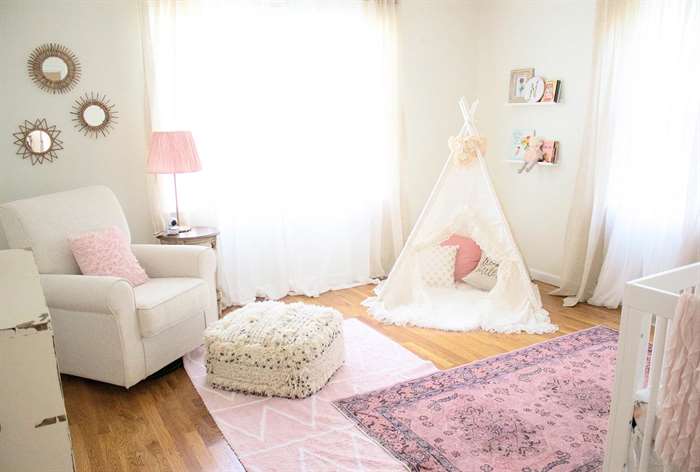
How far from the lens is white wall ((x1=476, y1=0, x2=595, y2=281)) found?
4.16 m

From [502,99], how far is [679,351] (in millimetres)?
3740

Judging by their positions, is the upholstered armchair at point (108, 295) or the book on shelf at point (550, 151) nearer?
the upholstered armchair at point (108, 295)

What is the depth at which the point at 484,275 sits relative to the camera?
13.3 feet

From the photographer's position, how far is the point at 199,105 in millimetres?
3855

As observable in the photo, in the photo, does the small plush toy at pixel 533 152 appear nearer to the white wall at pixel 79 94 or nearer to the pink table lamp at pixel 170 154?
the pink table lamp at pixel 170 154

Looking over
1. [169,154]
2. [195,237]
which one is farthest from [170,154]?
[195,237]

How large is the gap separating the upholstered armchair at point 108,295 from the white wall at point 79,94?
0.32 metres

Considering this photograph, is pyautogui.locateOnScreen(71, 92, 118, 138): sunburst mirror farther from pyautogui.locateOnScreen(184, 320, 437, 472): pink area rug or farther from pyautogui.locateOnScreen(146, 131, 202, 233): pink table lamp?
pyautogui.locateOnScreen(184, 320, 437, 472): pink area rug

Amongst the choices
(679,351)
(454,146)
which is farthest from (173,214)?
(679,351)

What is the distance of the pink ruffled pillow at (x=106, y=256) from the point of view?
303cm

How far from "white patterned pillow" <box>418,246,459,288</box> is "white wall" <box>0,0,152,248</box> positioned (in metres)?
2.15

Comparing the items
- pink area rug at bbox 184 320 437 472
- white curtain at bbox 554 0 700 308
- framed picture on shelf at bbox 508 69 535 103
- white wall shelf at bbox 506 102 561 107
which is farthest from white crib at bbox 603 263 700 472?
framed picture on shelf at bbox 508 69 535 103

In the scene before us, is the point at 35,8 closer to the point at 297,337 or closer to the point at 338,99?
the point at 338,99

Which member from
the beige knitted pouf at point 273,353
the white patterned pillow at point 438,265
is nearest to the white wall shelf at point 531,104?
the white patterned pillow at point 438,265
